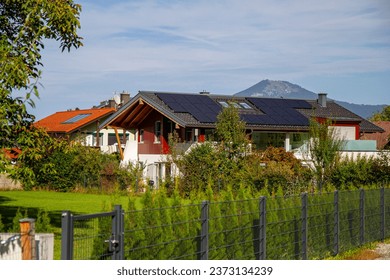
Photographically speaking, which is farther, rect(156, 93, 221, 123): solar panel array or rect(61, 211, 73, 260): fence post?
rect(156, 93, 221, 123): solar panel array

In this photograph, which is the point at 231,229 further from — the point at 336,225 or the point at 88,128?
the point at 88,128

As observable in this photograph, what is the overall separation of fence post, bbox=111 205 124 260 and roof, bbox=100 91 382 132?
114 feet

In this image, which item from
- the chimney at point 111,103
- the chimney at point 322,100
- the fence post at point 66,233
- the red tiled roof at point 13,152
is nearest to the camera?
the fence post at point 66,233

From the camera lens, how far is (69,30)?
16.8 m

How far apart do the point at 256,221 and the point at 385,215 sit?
8315 millimetres

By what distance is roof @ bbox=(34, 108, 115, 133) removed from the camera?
228ft

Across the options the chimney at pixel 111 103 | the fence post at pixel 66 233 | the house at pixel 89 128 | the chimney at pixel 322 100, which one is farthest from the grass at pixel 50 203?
the chimney at pixel 111 103

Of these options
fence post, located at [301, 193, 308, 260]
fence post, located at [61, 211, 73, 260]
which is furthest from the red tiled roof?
fence post, located at [61, 211, 73, 260]

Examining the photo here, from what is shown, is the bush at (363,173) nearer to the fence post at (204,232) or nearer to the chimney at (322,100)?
the fence post at (204,232)

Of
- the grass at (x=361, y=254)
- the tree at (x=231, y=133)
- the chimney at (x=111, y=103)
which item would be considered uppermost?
the chimney at (x=111, y=103)

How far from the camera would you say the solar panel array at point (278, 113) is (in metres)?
47.2

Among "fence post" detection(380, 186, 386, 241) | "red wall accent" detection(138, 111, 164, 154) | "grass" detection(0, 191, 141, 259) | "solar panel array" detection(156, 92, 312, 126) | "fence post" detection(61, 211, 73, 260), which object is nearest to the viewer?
"fence post" detection(61, 211, 73, 260)

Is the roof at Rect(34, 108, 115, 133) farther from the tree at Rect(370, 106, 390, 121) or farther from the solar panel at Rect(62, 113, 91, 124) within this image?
the tree at Rect(370, 106, 390, 121)

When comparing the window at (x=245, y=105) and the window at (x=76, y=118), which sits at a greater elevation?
the window at (x=76, y=118)
